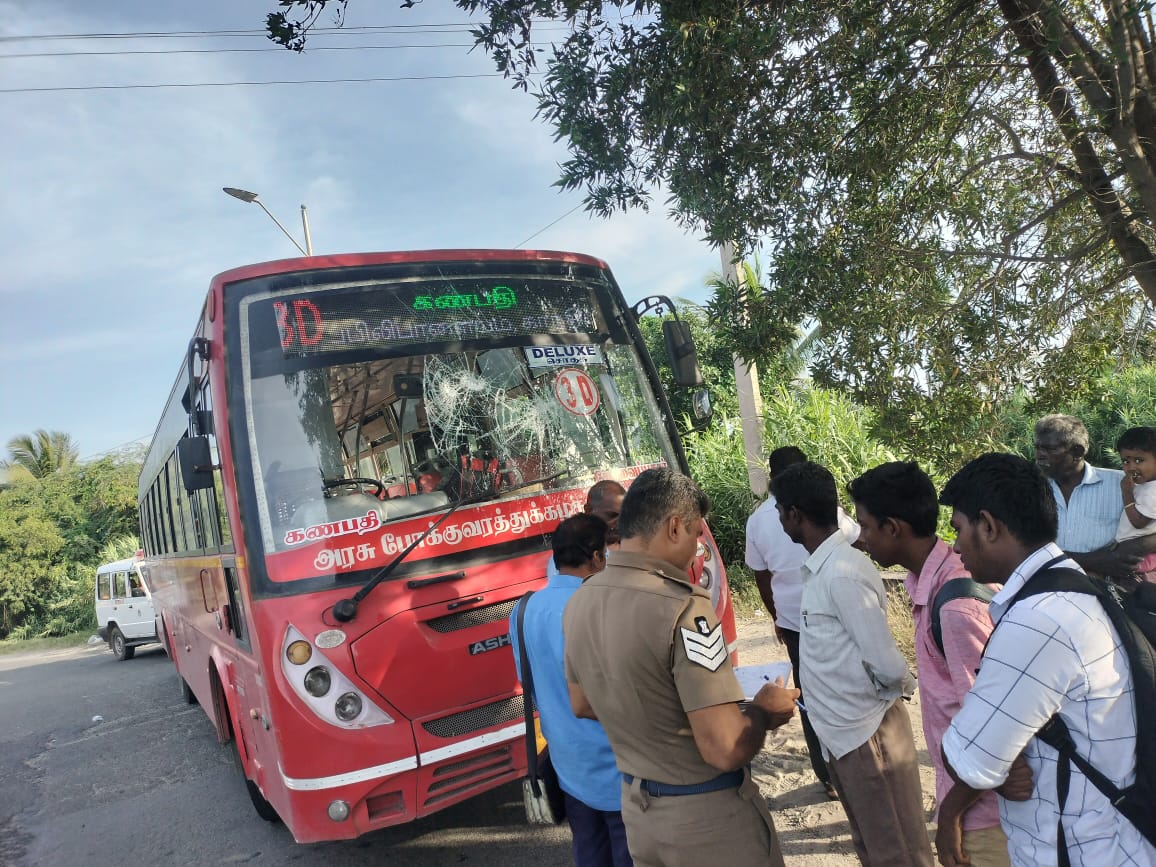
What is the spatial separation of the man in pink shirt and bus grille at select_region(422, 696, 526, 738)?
2012 mm

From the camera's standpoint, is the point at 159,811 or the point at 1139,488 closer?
the point at 1139,488

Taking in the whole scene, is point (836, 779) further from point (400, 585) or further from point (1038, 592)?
point (400, 585)

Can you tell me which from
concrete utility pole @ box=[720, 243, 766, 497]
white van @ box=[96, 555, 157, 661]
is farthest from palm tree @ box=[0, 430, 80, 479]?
concrete utility pole @ box=[720, 243, 766, 497]

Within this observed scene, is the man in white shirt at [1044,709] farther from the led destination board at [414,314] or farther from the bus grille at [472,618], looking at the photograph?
the led destination board at [414,314]

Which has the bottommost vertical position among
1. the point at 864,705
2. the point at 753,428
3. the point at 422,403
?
the point at 864,705

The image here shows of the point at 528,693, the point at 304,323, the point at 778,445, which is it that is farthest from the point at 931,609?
the point at 778,445

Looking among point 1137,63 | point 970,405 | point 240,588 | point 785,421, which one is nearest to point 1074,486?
point 970,405

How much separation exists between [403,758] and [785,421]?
8702 millimetres

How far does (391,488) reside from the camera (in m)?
4.21

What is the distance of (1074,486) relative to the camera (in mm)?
4008

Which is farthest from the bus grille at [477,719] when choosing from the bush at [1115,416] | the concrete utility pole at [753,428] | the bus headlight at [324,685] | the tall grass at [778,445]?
the bush at [1115,416]

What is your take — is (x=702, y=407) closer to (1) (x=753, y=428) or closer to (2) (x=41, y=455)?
(1) (x=753, y=428)

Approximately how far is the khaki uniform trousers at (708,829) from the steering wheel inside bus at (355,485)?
238cm

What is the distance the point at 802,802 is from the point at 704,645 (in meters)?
2.89
